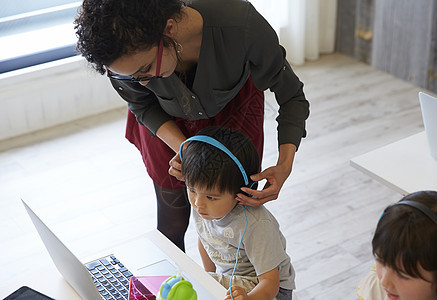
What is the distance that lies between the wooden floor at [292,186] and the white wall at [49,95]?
3.0 inches

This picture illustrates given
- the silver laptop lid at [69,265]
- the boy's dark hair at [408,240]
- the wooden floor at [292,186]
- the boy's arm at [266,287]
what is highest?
the boy's dark hair at [408,240]

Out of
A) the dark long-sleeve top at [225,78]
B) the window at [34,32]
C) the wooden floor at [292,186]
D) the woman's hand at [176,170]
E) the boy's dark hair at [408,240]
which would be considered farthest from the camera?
the window at [34,32]

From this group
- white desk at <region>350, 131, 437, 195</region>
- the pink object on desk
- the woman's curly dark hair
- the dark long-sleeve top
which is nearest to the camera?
the woman's curly dark hair

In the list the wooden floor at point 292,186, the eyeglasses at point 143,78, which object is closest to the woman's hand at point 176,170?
the eyeglasses at point 143,78

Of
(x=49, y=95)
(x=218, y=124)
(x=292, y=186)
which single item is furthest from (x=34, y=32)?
(x=218, y=124)

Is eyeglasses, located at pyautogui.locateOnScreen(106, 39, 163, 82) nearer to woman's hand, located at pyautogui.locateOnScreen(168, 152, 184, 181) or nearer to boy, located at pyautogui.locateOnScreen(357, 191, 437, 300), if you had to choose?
woman's hand, located at pyautogui.locateOnScreen(168, 152, 184, 181)

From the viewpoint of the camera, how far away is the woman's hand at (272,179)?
1455 millimetres

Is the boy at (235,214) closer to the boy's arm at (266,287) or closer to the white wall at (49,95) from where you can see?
the boy's arm at (266,287)

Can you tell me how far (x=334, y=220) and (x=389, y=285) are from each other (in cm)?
147

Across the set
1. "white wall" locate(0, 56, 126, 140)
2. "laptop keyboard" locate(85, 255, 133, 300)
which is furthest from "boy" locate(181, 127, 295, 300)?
"white wall" locate(0, 56, 126, 140)

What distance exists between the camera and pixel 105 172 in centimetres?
305

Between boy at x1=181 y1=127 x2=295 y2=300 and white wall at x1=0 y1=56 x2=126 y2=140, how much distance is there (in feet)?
6.34

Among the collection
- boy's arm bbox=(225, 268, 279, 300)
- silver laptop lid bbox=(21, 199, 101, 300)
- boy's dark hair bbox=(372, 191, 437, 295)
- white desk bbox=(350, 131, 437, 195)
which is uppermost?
boy's dark hair bbox=(372, 191, 437, 295)

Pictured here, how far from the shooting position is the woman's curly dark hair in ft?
4.09
